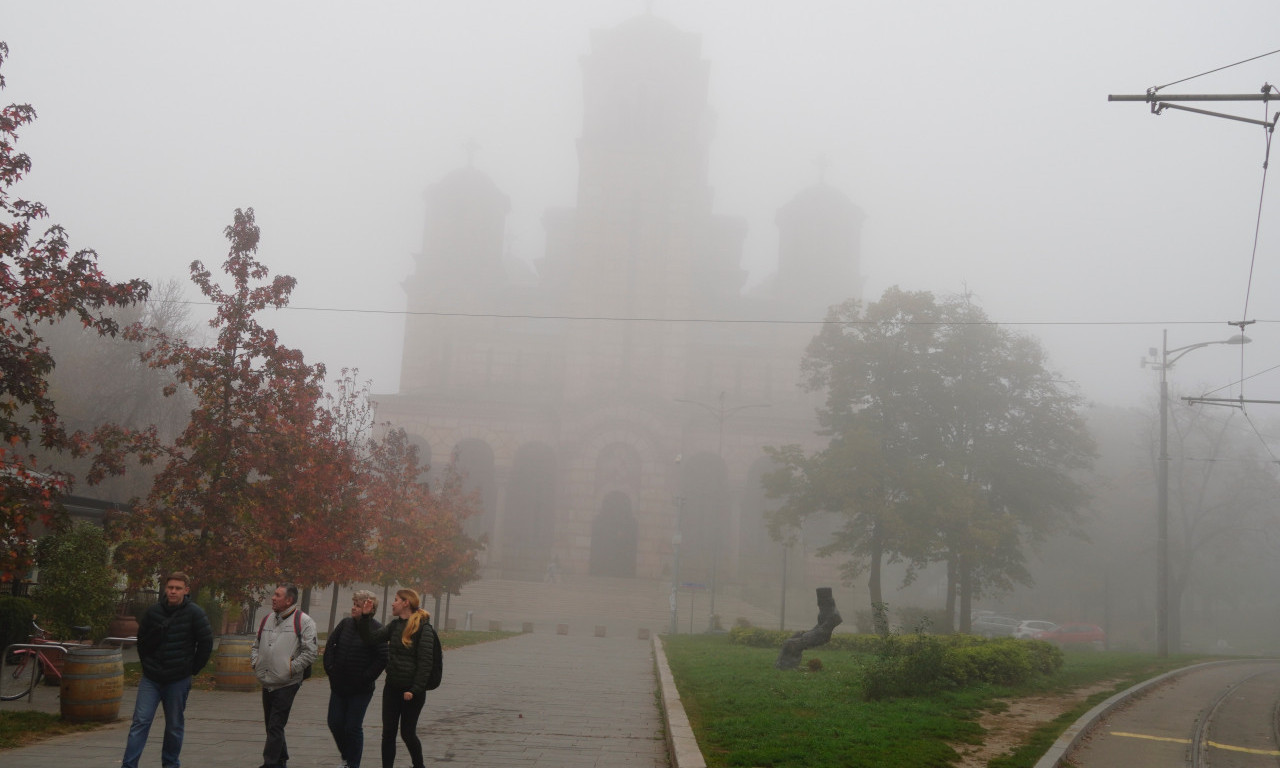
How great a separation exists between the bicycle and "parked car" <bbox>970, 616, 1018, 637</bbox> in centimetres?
3836

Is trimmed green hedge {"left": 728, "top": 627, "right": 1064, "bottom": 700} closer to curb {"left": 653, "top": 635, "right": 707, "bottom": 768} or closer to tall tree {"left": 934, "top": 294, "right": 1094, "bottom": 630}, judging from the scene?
curb {"left": 653, "top": 635, "right": 707, "bottom": 768}

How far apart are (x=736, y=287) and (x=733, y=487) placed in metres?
19.9

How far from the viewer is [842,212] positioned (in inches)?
2549

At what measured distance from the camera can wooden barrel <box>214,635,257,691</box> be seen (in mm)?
14008

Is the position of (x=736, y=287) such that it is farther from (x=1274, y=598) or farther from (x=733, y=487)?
(x=1274, y=598)

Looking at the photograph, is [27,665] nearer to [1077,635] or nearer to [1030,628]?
[1030,628]

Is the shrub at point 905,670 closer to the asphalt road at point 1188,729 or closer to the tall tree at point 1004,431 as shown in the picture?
the asphalt road at point 1188,729

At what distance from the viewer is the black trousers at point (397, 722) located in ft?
26.8

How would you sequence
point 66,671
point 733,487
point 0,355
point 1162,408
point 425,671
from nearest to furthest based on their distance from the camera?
point 425,671, point 66,671, point 0,355, point 1162,408, point 733,487

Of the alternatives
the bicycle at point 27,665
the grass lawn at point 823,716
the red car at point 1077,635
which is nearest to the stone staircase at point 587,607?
the red car at point 1077,635

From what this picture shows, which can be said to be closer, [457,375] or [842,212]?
[457,375]

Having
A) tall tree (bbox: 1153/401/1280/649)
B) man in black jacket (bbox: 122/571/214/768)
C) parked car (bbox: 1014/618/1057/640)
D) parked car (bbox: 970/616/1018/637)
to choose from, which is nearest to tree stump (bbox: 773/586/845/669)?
man in black jacket (bbox: 122/571/214/768)

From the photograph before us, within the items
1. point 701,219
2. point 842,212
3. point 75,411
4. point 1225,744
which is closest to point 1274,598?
point 842,212

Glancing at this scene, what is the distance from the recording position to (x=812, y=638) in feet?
61.7
